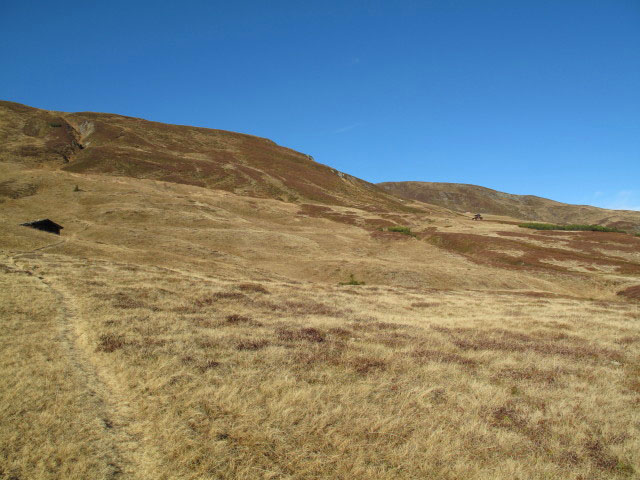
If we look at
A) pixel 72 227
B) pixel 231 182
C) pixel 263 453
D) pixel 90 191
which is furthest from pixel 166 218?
pixel 263 453

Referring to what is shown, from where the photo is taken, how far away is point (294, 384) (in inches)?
366

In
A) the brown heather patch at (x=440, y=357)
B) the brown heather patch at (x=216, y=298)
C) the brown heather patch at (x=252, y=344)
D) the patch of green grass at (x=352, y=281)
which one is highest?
the brown heather patch at (x=440, y=357)

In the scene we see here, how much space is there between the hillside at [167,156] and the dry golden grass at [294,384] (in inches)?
2792

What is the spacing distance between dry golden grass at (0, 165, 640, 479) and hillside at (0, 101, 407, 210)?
7091 cm

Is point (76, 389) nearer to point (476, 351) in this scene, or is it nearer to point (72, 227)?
point (476, 351)

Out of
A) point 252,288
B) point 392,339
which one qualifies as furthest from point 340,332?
point 252,288

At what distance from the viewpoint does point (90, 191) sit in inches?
2625

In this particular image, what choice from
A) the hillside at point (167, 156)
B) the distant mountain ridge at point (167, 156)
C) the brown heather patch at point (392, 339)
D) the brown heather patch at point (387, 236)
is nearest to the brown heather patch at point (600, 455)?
the brown heather patch at point (392, 339)

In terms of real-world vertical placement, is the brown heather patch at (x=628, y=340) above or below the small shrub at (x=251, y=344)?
above

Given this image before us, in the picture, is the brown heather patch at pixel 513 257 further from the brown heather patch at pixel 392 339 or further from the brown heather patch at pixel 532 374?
the brown heather patch at pixel 532 374

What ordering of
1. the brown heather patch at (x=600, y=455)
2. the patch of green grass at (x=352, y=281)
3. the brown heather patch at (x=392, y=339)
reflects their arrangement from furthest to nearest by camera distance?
the patch of green grass at (x=352, y=281)
the brown heather patch at (x=392, y=339)
the brown heather patch at (x=600, y=455)

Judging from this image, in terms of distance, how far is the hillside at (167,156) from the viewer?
8744 centimetres

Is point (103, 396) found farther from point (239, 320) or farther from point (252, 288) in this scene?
point (252, 288)

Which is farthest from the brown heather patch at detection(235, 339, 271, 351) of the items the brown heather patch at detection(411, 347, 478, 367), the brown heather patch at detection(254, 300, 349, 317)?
the brown heather patch at detection(254, 300, 349, 317)
